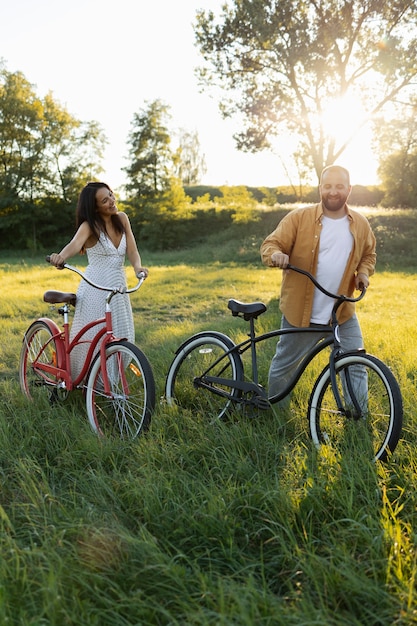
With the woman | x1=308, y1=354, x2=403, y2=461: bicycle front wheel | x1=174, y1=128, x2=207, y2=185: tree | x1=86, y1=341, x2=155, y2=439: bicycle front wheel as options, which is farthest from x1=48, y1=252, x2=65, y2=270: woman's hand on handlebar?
x1=174, y1=128, x2=207, y2=185: tree

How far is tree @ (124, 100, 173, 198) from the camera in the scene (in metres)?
34.1

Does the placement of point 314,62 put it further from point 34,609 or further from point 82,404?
point 34,609

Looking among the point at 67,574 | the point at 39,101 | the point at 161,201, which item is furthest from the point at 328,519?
the point at 39,101

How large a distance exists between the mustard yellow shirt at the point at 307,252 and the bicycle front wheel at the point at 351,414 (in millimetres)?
662

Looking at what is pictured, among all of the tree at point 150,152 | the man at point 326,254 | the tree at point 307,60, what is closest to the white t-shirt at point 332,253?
the man at point 326,254

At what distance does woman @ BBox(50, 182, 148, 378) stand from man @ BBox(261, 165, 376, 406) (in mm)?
1230

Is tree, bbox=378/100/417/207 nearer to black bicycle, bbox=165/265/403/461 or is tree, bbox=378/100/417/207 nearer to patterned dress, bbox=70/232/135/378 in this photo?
patterned dress, bbox=70/232/135/378

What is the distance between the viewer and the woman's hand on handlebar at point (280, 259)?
4105 millimetres

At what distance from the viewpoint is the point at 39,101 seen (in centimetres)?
3750

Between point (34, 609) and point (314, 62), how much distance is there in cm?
1594

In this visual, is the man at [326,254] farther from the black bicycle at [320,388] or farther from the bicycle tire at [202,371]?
the bicycle tire at [202,371]

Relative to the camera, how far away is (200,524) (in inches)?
114

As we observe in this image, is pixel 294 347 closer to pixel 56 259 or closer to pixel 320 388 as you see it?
pixel 320 388

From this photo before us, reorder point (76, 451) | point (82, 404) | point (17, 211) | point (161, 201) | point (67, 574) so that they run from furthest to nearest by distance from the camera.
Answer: point (17, 211) → point (161, 201) → point (82, 404) → point (76, 451) → point (67, 574)
